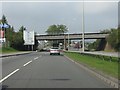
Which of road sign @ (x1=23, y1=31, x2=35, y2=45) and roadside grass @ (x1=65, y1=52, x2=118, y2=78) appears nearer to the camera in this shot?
roadside grass @ (x1=65, y1=52, x2=118, y2=78)

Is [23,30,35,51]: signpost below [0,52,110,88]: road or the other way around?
the other way around

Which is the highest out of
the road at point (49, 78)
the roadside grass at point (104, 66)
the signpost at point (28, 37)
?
the signpost at point (28, 37)

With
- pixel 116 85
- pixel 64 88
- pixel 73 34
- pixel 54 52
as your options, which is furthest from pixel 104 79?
pixel 73 34

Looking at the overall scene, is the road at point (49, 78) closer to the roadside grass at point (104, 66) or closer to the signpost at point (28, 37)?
the roadside grass at point (104, 66)

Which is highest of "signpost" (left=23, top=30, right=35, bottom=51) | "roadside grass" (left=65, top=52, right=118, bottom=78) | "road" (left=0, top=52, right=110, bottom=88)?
"signpost" (left=23, top=30, right=35, bottom=51)

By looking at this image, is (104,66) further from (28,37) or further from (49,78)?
(28,37)

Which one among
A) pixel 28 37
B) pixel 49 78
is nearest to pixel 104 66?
pixel 49 78

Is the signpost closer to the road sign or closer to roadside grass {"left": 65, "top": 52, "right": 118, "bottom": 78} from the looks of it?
the road sign

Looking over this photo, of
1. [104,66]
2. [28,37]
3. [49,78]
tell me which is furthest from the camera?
[28,37]

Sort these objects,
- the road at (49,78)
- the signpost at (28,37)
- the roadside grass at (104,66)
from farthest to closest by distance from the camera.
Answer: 1. the signpost at (28,37)
2. the roadside grass at (104,66)
3. the road at (49,78)

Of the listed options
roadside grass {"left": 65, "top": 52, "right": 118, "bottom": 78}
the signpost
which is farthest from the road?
the signpost

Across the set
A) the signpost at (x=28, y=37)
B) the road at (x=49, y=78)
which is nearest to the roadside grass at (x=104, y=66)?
the road at (x=49, y=78)

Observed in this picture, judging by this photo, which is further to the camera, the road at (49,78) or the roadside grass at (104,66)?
the roadside grass at (104,66)

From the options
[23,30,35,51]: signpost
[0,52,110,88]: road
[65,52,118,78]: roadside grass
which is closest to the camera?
[0,52,110,88]: road
